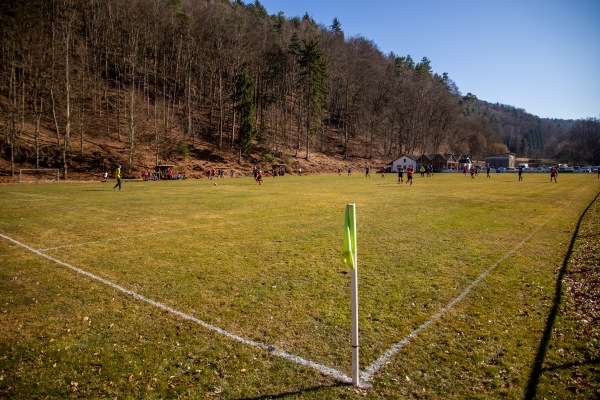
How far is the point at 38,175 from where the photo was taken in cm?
3872

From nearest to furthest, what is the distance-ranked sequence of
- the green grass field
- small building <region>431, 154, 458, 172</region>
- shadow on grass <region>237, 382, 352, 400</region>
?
shadow on grass <region>237, 382, 352, 400</region>, the green grass field, small building <region>431, 154, 458, 172</region>

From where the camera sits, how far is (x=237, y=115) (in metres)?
70.0

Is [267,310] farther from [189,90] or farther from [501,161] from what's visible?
[501,161]

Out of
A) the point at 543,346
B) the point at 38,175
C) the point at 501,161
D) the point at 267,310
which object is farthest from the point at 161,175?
the point at 501,161

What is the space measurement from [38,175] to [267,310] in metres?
44.6

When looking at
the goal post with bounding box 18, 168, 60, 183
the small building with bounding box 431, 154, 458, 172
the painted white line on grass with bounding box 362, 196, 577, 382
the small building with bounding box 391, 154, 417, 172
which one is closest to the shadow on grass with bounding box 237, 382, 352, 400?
the painted white line on grass with bounding box 362, 196, 577, 382

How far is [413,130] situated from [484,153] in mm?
46596

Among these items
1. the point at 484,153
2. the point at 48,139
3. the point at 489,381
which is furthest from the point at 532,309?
the point at 484,153

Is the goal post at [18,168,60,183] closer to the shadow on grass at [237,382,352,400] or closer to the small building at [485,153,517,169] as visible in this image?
Result: the shadow on grass at [237,382,352,400]

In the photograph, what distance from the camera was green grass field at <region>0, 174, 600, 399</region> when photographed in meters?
4.38

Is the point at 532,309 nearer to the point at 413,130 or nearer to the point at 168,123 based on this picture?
the point at 168,123

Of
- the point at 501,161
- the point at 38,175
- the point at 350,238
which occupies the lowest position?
the point at 350,238

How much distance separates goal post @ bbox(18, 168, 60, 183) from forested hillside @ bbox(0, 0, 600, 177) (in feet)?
4.19

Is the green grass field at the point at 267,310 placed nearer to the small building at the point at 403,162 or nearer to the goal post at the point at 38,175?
the goal post at the point at 38,175
